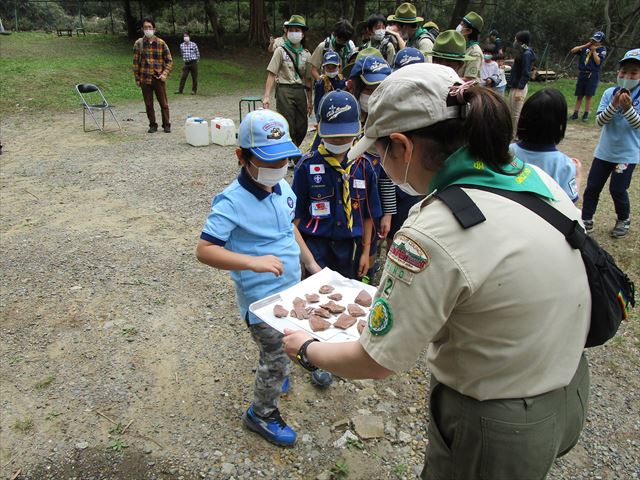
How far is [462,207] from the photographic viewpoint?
1160 mm

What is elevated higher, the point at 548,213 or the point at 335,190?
the point at 548,213

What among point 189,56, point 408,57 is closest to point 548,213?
point 408,57

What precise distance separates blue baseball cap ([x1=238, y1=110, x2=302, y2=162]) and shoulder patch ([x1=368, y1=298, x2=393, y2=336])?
1.19 m

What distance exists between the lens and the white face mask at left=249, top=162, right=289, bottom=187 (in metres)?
2.33

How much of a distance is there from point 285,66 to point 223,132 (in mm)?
2688

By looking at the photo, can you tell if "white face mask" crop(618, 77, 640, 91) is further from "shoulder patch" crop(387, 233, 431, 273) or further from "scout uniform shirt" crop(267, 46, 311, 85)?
"shoulder patch" crop(387, 233, 431, 273)

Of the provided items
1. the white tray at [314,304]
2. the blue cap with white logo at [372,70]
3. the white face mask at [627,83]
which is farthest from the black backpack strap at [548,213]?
the white face mask at [627,83]

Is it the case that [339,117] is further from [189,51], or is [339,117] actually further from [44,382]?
[189,51]

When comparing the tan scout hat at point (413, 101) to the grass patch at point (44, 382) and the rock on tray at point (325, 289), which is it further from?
the grass patch at point (44, 382)

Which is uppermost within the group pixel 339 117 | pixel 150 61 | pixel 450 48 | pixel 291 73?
pixel 450 48

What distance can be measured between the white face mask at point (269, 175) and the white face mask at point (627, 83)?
395 centimetres

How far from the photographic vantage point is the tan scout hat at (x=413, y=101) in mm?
1249

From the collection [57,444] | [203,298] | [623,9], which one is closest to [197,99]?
[203,298]

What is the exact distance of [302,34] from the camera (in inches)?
270
